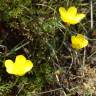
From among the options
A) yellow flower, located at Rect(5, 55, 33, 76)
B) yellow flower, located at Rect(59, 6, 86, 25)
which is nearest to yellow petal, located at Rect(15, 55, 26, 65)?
yellow flower, located at Rect(5, 55, 33, 76)

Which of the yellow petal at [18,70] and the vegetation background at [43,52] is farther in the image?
the vegetation background at [43,52]

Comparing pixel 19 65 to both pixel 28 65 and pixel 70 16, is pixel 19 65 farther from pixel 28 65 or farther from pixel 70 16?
pixel 70 16

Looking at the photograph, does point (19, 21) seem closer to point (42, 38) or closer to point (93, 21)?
point (42, 38)

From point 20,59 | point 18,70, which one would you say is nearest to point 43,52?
point 20,59

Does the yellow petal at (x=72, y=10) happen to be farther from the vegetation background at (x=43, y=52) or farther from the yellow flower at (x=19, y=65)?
the yellow flower at (x=19, y=65)

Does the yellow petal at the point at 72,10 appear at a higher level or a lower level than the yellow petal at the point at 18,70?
higher

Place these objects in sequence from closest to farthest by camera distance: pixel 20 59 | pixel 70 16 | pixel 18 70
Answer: pixel 18 70 < pixel 20 59 < pixel 70 16

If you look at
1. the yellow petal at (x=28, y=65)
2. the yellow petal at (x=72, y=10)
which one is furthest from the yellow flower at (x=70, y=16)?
the yellow petal at (x=28, y=65)
